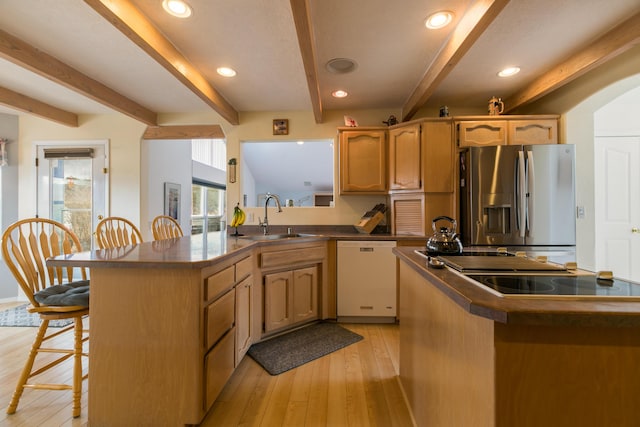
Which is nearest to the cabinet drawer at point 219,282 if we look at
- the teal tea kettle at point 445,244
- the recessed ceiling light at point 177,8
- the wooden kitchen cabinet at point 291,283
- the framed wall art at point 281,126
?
the wooden kitchen cabinet at point 291,283

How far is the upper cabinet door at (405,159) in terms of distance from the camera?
2.81 meters

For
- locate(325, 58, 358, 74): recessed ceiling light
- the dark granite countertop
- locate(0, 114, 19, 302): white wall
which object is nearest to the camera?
the dark granite countertop

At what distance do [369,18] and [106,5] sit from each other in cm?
144

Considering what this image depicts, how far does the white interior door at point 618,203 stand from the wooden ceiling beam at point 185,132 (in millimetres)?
4093

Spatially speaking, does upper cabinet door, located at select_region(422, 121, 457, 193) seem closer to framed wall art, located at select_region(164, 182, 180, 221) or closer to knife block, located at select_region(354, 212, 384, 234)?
knife block, located at select_region(354, 212, 384, 234)

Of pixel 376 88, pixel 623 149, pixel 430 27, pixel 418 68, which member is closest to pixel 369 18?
pixel 430 27

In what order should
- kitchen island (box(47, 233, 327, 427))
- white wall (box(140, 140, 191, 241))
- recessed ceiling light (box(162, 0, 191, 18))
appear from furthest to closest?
white wall (box(140, 140, 191, 241)) → recessed ceiling light (box(162, 0, 191, 18)) → kitchen island (box(47, 233, 327, 427))

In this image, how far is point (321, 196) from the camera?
939 centimetres

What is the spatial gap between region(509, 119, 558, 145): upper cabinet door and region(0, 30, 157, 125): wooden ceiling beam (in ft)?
12.7

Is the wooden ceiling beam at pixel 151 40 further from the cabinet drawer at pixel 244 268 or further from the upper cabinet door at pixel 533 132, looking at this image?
the upper cabinet door at pixel 533 132

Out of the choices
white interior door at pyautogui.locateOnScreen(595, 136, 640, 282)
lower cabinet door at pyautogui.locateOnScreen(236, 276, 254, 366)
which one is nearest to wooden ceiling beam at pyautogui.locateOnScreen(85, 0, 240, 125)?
lower cabinet door at pyautogui.locateOnScreen(236, 276, 254, 366)

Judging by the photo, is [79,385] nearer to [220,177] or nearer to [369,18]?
[369,18]

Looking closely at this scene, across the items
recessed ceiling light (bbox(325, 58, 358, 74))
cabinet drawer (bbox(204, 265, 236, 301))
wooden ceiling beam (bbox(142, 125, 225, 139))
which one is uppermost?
recessed ceiling light (bbox(325, 58, 358, 74))

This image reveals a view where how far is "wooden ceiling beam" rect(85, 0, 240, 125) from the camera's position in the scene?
58.8 inches
